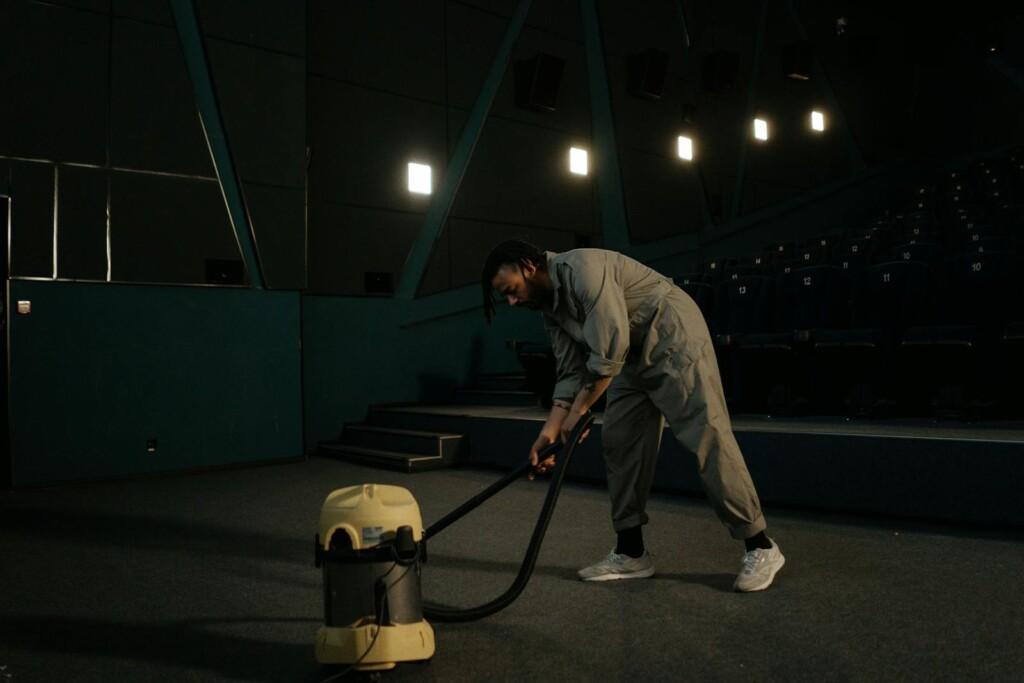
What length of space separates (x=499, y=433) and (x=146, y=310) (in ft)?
8.12

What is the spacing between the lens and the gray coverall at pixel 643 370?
2.23 meters

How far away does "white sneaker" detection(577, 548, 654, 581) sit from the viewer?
8.36ft

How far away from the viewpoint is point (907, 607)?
2.19 meters

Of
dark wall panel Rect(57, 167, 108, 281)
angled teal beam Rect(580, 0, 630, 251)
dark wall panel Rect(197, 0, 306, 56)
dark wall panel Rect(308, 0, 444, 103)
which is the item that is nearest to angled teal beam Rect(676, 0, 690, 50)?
angled teal beam Rect(580, 0, 630, 251)

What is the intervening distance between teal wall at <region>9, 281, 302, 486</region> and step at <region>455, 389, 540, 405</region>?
1.53m

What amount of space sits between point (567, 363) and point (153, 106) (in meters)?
4.18

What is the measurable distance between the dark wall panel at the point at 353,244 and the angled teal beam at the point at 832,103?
290 inches

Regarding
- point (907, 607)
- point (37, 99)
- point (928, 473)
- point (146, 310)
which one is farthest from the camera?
point (146, 310)

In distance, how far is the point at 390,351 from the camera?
6582 millimetres

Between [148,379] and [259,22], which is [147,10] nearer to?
[259,22]

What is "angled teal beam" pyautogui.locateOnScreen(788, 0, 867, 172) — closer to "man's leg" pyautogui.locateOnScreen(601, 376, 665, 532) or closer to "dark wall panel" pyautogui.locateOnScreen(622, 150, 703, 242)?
"dark wall panel" pyautogui.locateOnScreen(622, 150, 703, 242)

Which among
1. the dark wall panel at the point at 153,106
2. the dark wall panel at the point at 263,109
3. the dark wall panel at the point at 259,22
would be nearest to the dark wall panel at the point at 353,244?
the dark wall panel at the point at 263,109

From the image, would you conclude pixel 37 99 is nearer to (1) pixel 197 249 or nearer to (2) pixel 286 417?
(1) pixel 197 249

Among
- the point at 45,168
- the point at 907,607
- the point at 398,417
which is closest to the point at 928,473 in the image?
the point at 907,607
